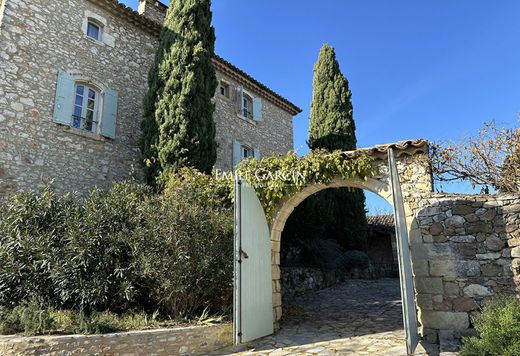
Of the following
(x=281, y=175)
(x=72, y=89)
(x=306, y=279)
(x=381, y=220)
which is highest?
(x=72, y=89)

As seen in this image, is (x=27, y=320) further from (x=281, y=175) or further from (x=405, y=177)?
(x=405, y=177)

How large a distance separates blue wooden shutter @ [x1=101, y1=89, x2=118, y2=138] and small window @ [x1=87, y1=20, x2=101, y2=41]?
1537mm

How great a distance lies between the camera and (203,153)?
8.75 m

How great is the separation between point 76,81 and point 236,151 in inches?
207

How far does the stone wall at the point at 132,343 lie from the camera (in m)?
4.14

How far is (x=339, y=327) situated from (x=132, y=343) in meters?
3.46

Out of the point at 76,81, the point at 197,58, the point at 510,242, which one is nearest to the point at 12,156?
the point at 76,81

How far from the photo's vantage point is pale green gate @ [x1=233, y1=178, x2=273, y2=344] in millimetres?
5051

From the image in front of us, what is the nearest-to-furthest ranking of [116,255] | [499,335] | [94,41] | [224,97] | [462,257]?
[499,335]
[462,257]
[116,255]
[94,41]
[224,97]

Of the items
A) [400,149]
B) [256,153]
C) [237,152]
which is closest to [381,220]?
[256,153]

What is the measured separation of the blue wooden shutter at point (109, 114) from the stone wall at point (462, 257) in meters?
7.41

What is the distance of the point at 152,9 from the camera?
11461 mm

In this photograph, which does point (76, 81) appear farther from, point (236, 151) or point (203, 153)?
point (236, 151)

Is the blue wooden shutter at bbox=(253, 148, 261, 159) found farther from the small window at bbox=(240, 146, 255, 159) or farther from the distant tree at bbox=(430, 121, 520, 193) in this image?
the distant tree at bbox=(430, 121, 520, 193)
